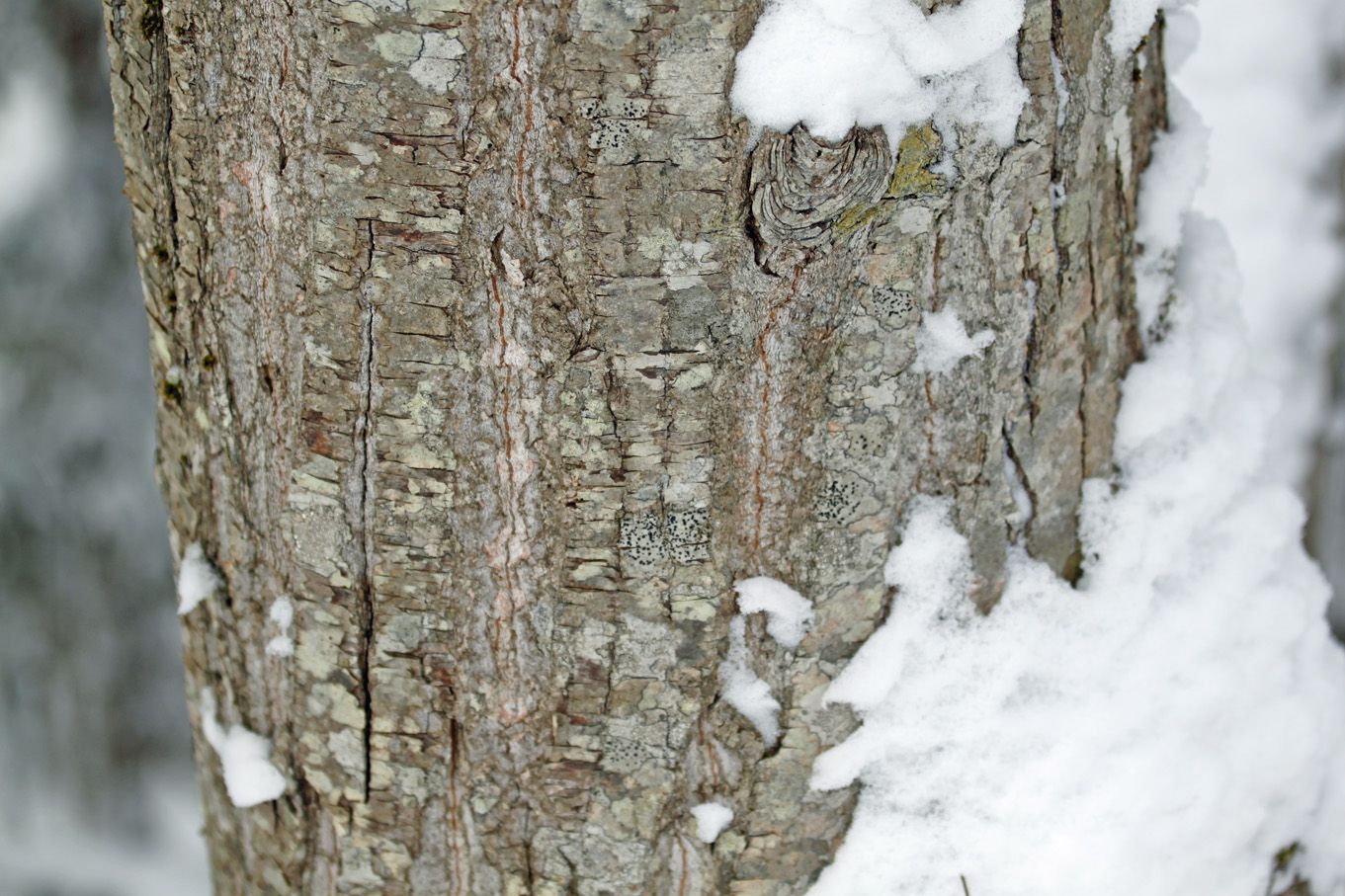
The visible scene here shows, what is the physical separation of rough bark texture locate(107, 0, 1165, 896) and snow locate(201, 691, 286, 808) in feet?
0.14

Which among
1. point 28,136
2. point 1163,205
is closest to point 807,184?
point 1163,205

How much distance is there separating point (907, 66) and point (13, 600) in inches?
117

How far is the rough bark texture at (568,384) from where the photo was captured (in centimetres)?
83

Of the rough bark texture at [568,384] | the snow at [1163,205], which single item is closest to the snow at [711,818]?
the rough bark texture at [568,384]

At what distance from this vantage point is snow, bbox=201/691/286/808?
111cm

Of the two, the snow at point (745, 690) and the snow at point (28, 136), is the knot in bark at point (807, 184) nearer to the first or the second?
the snow at point (745, 690)

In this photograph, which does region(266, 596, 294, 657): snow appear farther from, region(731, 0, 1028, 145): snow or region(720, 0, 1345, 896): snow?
region(731, 0, 1028, 145): snow

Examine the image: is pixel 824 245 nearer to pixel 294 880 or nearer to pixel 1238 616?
pixel 1238 616

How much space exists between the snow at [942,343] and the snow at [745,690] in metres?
0.28

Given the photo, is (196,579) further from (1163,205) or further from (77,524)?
(77,524)

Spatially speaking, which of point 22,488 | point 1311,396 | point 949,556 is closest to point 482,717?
point 949,556

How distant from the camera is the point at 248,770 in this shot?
3.65 feet

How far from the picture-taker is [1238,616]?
3.81 ft

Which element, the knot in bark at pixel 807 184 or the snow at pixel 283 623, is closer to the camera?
the knot in bark at pixel 807 184
